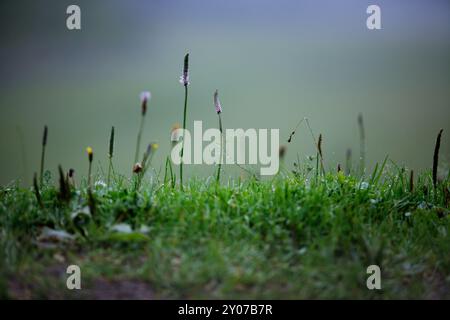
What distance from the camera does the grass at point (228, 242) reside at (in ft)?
9.68

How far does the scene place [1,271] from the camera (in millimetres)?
2986

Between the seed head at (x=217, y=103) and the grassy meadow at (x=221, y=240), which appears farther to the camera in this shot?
the seed head at (x=217, y=103)

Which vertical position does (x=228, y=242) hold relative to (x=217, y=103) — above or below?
below

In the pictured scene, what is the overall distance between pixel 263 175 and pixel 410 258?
1.28 meters

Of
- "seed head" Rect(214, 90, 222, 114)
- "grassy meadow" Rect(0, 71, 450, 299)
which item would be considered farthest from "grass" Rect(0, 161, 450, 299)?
"seed head" Rect(214, 90, 222, 114)

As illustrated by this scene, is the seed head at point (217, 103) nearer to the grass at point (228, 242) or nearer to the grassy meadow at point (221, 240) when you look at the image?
the grassy meadow at point (221, 240)

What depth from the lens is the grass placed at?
2.95 meters

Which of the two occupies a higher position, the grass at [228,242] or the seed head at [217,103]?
the seed head at [217,103]

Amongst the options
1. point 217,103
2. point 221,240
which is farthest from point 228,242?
point 217,103

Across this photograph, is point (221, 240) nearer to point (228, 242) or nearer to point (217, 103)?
point (228, 242)

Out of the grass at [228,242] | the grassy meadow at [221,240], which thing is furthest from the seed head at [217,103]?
the grass at [228,242]

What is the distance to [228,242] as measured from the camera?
3.19 metres

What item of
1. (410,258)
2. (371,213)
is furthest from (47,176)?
(410,258)
